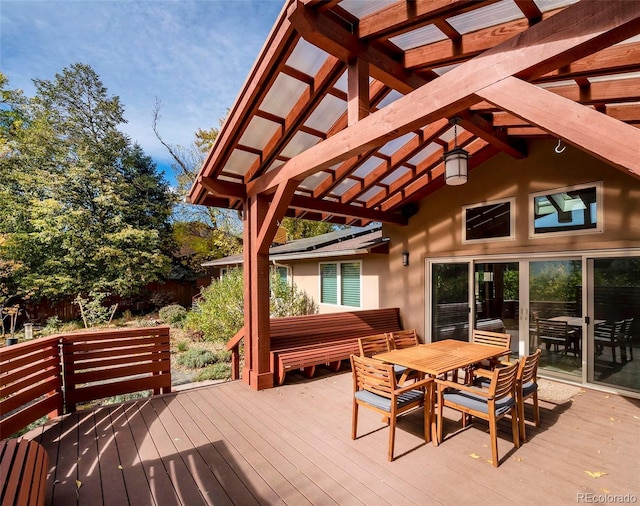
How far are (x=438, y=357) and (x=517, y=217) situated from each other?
3310 millimetres

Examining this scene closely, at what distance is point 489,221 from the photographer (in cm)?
617

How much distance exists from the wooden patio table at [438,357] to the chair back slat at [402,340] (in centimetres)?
48

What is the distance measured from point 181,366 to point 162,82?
1505 cm

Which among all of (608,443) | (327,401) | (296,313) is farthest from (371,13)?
(296,313)

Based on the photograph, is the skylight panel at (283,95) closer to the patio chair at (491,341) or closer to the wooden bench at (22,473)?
the wooden bench at (22,473)

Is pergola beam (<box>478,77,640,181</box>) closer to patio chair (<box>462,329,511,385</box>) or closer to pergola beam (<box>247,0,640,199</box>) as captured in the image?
pergola beam (<box>247,0,640,199</box>)

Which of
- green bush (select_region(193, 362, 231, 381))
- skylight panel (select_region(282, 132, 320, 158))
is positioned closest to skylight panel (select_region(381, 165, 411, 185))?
skylight panel (select_region(282, 132, 320, 158))

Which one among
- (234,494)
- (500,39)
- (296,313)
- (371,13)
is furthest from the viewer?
(296,313)

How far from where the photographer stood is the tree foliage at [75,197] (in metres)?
14.1

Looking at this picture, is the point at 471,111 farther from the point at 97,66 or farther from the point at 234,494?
the point at 97,66

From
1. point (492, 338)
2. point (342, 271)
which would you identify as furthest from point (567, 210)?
point (342, 271)

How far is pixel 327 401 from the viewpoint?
4691 millimetres

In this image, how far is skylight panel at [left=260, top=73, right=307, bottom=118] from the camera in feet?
12.7

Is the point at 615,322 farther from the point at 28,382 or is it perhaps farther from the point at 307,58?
the point at 28,382
